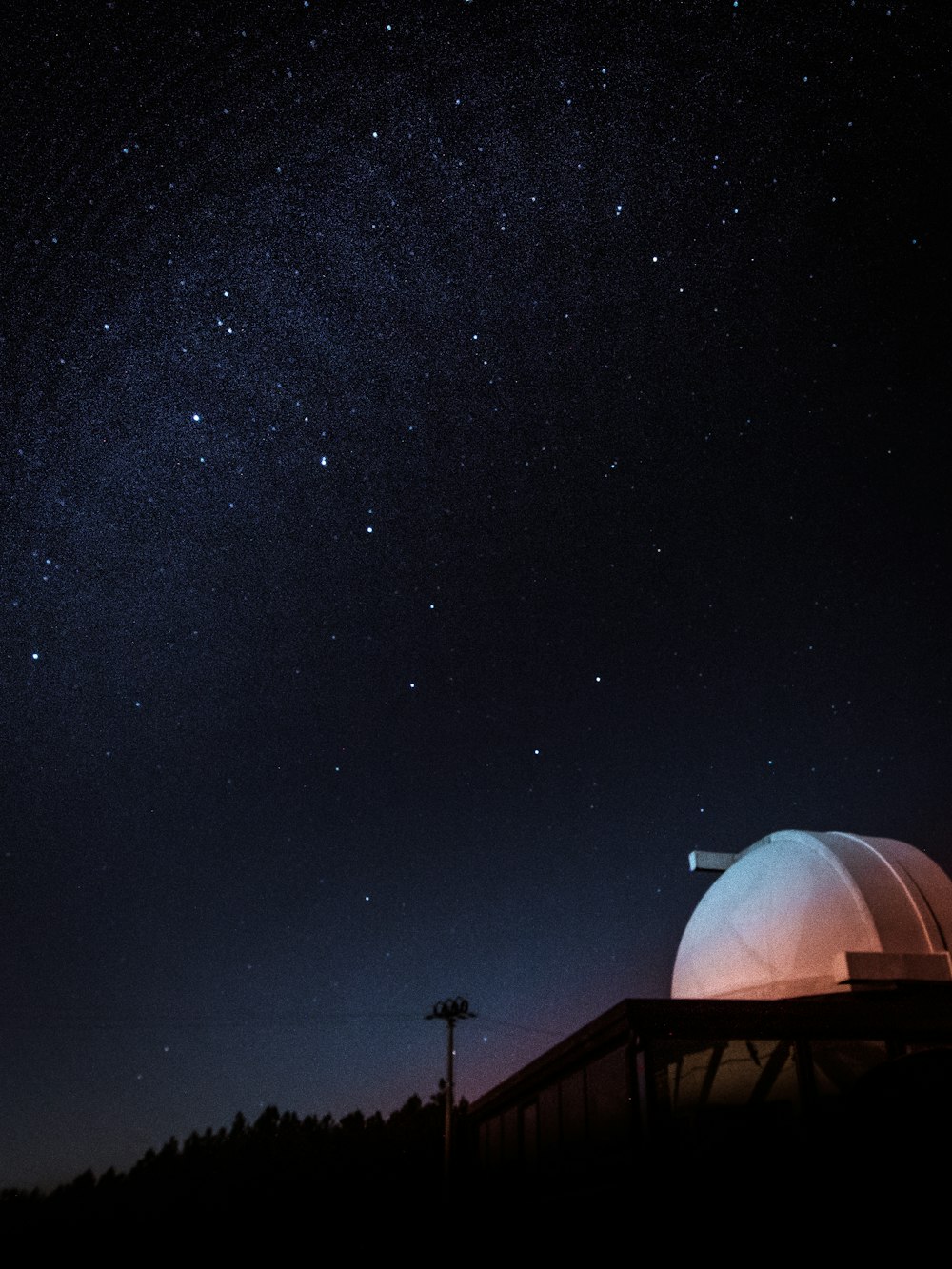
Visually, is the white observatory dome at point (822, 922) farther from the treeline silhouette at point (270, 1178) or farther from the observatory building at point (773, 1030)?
the treeline silhouette at point (270, 1178)

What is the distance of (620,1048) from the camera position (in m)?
8.34

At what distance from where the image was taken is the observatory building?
7.45 meters

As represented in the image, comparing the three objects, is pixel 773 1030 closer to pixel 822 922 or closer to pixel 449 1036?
pixel 822 922

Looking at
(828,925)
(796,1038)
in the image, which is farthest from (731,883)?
(796,1038)

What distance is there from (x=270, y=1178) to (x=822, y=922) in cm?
3441

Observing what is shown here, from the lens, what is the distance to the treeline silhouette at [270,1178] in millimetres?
30469

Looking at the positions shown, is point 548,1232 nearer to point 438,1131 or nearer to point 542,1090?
point 542,1090

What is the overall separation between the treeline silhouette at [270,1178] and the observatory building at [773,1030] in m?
17.8

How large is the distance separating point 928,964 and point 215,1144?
44811mm

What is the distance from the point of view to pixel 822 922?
10.5m

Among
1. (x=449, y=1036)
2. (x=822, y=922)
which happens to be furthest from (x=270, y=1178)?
(x=822, y=922)

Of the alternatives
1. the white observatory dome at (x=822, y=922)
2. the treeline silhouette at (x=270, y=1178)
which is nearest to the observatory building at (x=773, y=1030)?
the white observatory dome at (x=822, y=922)

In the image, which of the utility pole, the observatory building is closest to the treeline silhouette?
the utility pole

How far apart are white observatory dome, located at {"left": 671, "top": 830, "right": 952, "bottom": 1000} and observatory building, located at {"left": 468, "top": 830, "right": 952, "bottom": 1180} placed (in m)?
0.02
